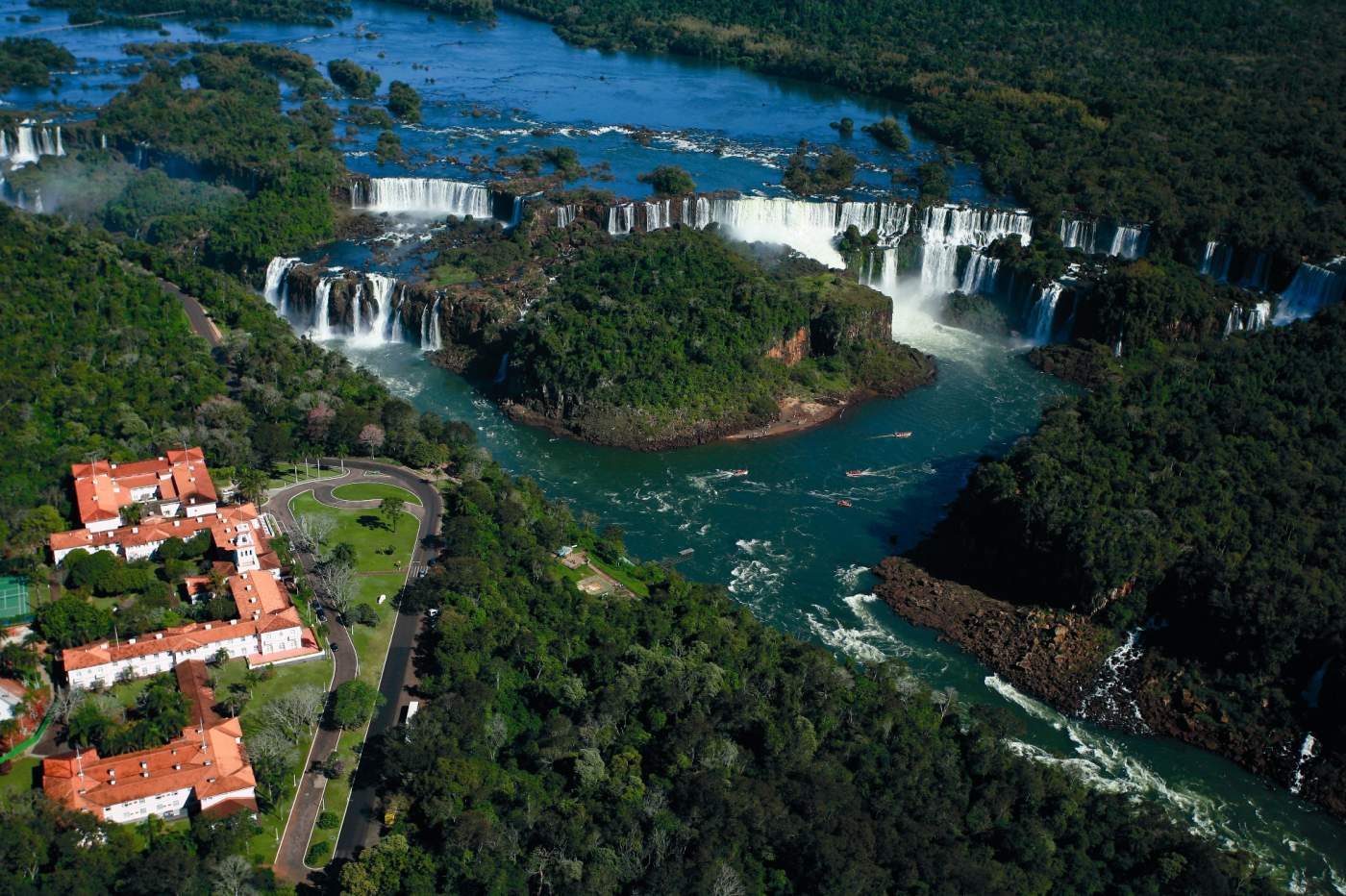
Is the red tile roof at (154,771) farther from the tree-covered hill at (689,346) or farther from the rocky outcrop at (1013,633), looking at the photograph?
the tree-covered hill at (689,346)

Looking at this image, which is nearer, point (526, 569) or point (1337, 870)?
point (1337, 870)

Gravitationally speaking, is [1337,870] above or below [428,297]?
below

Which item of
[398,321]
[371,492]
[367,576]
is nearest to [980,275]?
[398,321]

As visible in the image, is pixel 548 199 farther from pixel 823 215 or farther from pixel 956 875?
pixel 956 875

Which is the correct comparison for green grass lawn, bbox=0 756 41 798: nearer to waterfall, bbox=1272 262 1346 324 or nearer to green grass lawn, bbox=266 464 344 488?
green grass lawn, bbox=266 464 344 488

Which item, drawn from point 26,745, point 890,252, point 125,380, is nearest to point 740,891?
point 26,745

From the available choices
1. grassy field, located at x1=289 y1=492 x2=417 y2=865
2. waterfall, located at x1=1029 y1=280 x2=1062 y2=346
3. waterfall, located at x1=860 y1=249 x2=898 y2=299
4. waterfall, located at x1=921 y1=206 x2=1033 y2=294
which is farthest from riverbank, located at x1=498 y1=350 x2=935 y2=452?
waterfall, located at x1=921 y1=206 x2=1033 y2=294
